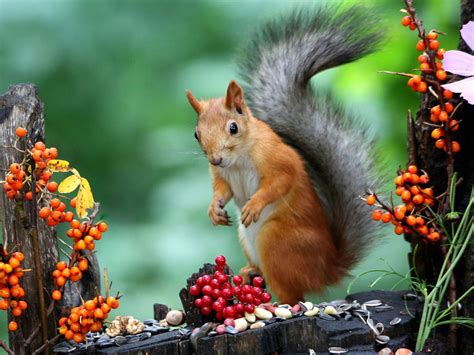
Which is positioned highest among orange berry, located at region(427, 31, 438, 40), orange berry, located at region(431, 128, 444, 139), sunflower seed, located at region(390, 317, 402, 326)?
orange berry, located at region(427, 31, 438, 40)

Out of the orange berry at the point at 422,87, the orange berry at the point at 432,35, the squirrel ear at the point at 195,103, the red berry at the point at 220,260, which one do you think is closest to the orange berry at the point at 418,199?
the orange berry at the point at 422,87

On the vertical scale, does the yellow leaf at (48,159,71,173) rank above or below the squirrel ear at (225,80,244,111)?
below

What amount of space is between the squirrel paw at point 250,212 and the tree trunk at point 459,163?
393 mm

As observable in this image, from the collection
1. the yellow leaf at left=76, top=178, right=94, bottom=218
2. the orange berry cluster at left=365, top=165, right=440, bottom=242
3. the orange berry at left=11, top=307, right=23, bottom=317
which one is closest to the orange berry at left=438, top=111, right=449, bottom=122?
the orange berry cluster at left=365, top=165, right=440, bottom=242

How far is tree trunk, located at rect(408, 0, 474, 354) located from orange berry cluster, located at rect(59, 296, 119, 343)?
0.76 metres

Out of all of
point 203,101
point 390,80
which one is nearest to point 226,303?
point 203,101

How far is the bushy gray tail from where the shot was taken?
2.17m

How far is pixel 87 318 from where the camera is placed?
171cm

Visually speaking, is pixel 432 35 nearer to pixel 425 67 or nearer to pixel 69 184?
pixel 425 67

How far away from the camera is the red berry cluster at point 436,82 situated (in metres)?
1.72

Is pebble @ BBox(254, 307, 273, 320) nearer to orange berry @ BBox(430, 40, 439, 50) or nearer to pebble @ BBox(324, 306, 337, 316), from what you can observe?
pebble @ BBox(324, 306, 337, 316)

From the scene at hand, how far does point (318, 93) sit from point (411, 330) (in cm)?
72

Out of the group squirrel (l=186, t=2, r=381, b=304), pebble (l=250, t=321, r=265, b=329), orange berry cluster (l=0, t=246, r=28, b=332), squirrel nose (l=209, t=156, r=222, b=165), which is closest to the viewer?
orange berry cluster (l=0, t=246, r=28, b=332)

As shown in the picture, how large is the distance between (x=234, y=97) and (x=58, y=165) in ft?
1.66
